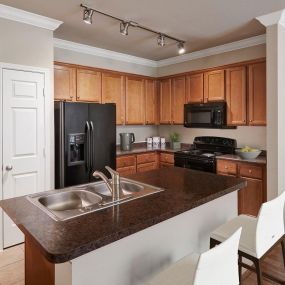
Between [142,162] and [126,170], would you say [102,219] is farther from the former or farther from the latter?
[142,162]

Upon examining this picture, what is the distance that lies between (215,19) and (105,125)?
6.38 feet

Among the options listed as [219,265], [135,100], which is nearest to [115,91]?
[135,100]

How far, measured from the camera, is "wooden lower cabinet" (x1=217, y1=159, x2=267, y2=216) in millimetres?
3232

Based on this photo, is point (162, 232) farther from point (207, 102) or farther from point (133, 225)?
point (207, 102)

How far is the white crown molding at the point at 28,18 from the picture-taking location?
8.88ft

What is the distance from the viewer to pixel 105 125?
11.8 ft

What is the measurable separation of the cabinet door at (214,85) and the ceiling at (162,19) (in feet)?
1.54

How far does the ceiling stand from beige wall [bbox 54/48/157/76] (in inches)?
9.1

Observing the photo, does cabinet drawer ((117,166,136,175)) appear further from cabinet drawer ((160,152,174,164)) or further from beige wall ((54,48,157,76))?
beige wall ((54,48,157,76))

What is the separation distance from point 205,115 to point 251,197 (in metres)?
1.50

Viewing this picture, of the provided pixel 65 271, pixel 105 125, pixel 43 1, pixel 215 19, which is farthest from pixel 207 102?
pixel 65 271

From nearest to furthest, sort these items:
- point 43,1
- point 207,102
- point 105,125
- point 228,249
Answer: point 228,249, point 43,1, point 105,125, point 207,102

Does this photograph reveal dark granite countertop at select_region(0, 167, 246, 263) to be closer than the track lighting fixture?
Yes

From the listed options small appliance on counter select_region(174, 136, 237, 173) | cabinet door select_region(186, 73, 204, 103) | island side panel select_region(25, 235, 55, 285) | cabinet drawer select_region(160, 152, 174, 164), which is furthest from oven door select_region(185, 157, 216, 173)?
island side panel select_region(25, 235, 55, 285)
